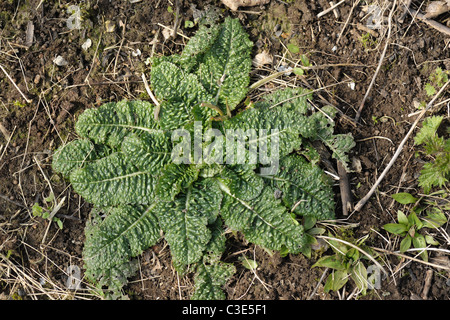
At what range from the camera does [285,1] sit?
3.50m

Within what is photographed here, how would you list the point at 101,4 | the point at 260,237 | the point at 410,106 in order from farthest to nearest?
the point at 101,4 < the point at 410,106 < the point at 260,237

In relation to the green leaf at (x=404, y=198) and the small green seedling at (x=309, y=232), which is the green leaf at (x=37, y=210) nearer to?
the small green seedling at (x=309, y=232)

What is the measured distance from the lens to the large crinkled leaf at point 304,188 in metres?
3.14

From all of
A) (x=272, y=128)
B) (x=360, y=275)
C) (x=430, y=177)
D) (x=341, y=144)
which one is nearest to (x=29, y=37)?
(x=272, y=128)

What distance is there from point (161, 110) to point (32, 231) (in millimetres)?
1507

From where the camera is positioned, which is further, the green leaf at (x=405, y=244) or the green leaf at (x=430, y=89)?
the green leaf at (x=430, y=89)

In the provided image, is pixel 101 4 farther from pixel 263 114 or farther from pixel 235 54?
pixel 263 114

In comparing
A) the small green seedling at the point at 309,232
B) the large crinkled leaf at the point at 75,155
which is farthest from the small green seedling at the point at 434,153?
the large crinkled leaf at the point at 75,155

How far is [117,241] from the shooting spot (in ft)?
10.3

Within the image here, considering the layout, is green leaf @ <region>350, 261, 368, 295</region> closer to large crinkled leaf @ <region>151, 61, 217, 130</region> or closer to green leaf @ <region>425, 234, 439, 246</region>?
green leaf @ <region>425, 234, 439, 246</region>

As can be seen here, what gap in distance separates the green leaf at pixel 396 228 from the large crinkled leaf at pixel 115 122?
1976 millimetres

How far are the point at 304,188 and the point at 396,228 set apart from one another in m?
0.79

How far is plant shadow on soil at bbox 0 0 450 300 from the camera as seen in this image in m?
3.27

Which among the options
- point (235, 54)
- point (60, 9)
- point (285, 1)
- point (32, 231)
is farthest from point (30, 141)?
point (285, 1)
